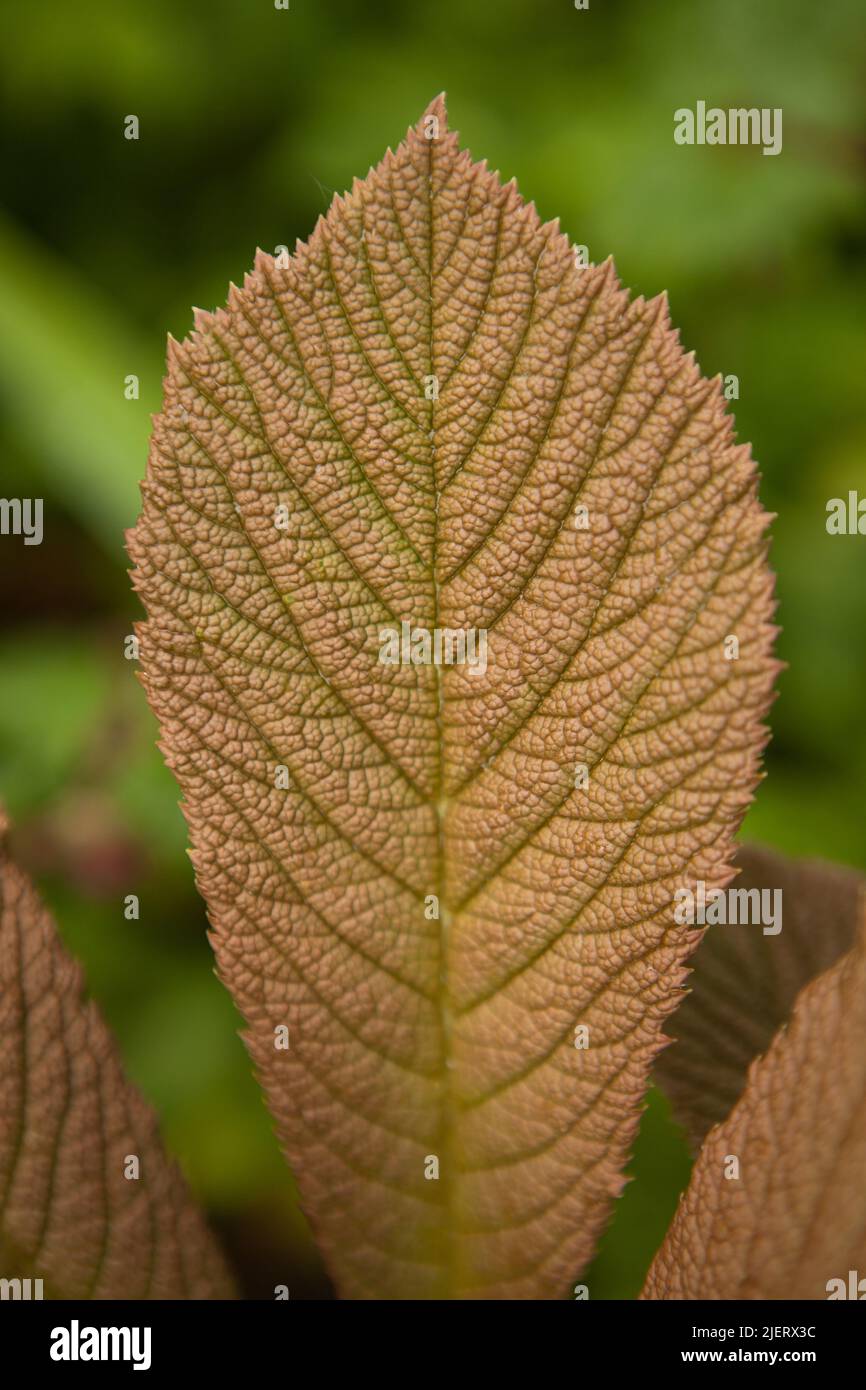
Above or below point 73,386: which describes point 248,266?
above

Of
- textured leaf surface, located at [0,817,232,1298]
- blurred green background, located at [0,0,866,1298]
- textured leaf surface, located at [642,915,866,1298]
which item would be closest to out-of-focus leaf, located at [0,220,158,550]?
blurred green background, located at [0,0,866,1298]

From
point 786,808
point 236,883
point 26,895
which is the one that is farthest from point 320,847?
point 786,808

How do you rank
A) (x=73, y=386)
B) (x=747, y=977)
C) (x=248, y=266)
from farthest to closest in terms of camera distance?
1. (x=248, y=266)
2. (x=73, y=386)
3. (x=747, y=977)

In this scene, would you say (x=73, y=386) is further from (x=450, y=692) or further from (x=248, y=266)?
(x=450, y=692)

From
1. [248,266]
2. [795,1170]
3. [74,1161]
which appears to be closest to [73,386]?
[248,266]

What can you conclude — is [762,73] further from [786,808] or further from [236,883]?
[236,883]

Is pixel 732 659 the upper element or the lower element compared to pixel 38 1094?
upper

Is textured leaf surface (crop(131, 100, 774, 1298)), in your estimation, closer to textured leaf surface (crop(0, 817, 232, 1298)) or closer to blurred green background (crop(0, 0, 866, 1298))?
textured leaf surface (crop(0, 817, 232, 1298))
